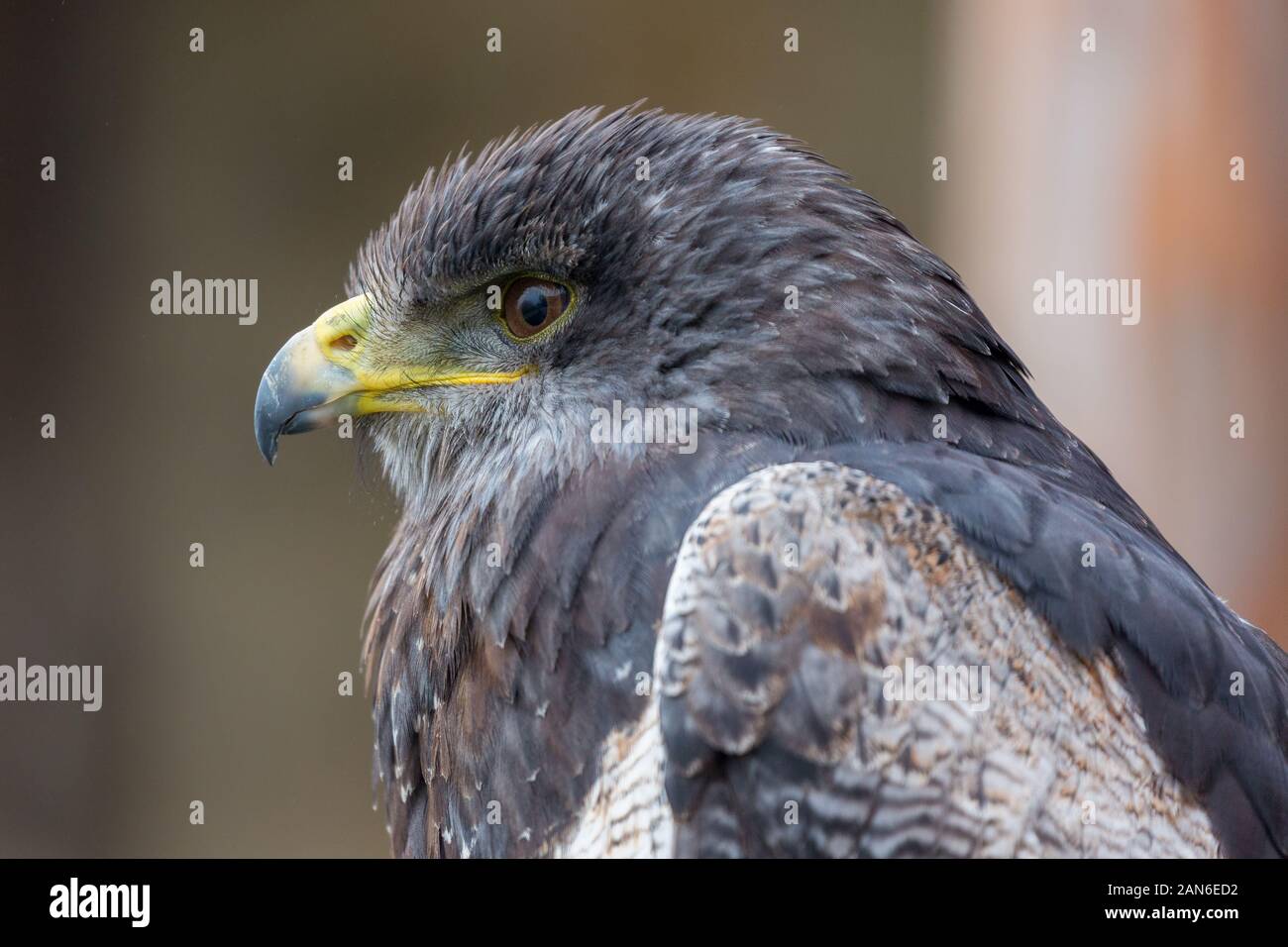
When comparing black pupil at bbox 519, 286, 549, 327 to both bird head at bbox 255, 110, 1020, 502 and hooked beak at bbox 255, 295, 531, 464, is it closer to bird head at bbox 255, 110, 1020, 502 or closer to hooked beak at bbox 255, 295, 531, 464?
bird head at bbox 255, 110, 1020, 502

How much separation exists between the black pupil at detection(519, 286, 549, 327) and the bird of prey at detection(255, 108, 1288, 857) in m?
0.01

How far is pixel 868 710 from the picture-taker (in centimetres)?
264

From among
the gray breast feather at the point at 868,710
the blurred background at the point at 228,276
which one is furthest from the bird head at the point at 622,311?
the blurred background at the point at 228,276

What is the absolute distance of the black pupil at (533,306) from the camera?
3498mm

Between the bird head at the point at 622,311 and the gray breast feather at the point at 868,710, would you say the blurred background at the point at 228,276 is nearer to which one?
the bird head at the point at 622,311

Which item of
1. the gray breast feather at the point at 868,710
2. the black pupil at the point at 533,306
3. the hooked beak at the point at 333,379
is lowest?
the gray breast feather at the point at 868,710

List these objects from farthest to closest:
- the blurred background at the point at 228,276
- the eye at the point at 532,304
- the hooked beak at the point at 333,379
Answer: the blurred background at the point at 228,276 < the hooked beak at the point at 333,379 < the eye at the point at 532,304

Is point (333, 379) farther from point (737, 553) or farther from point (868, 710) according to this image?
point (868, 710)

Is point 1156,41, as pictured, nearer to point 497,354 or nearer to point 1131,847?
point 497,354

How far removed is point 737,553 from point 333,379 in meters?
1.50

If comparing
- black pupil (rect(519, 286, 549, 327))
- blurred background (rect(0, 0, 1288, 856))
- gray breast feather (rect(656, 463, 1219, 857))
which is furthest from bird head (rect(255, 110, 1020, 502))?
blurred background (rect(0, 0, 1288, 856))

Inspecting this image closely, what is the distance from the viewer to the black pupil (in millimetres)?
3498
